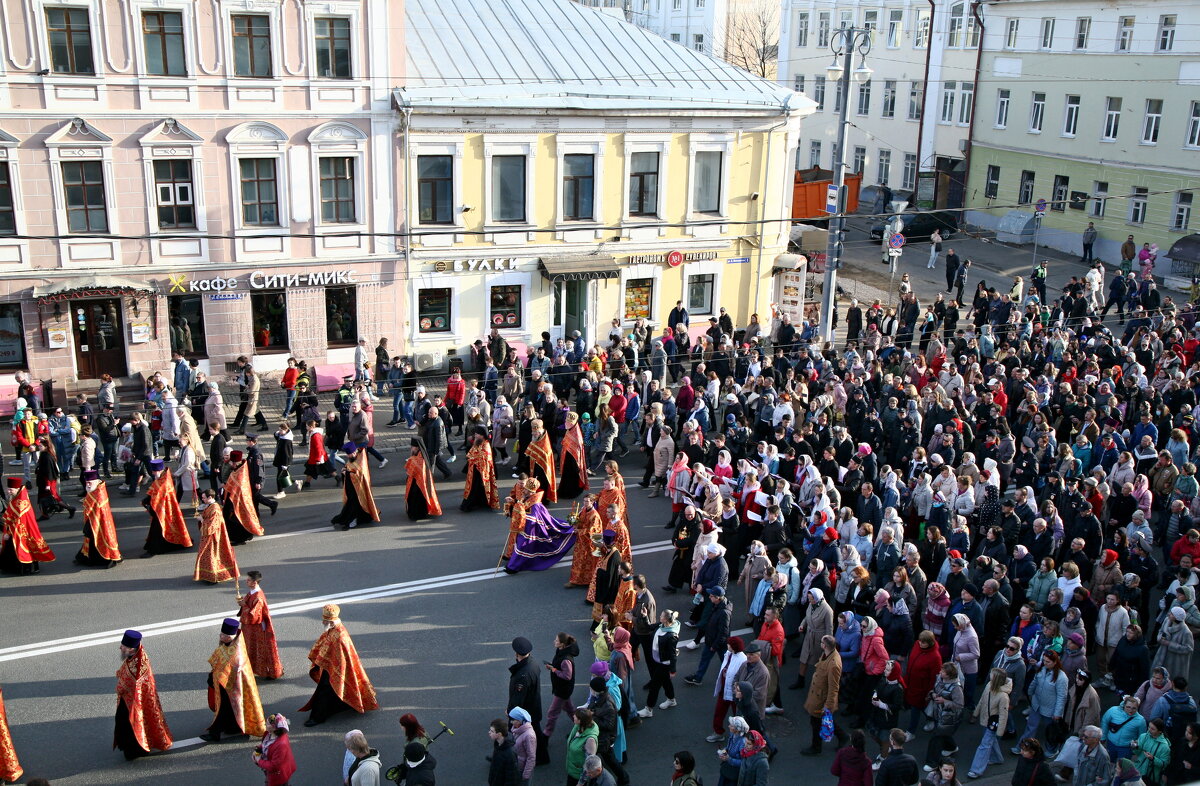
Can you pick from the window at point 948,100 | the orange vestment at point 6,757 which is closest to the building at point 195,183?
the orange vestment at point 6,757

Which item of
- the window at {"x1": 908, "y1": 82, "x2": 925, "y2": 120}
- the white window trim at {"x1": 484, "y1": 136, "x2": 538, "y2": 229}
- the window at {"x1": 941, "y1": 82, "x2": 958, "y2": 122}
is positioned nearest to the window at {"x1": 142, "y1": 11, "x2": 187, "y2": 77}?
the white window trim at {"x1": 484, "y1": 136, "x2": 538, "y2": 229}

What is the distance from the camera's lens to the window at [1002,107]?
1618 inches

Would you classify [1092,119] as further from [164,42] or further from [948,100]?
[164,42]

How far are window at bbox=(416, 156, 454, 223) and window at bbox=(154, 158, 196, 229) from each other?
15.1 ft

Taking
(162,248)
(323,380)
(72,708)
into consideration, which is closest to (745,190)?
(323,380)

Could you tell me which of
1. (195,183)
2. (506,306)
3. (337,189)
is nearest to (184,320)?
(195,183)

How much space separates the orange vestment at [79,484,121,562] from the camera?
1494cm

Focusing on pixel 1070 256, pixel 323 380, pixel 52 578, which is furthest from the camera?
pixel 1070 256

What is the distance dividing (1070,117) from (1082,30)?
2819 mm

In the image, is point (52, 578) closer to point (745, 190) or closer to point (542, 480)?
point (542, 480)

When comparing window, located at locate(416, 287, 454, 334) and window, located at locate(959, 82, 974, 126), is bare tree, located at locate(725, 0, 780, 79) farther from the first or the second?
window, located at locate(416, 287, 454, 334)

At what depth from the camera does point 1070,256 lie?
3784 centimetres

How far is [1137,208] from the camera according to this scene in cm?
3619

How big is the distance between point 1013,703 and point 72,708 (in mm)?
9892
